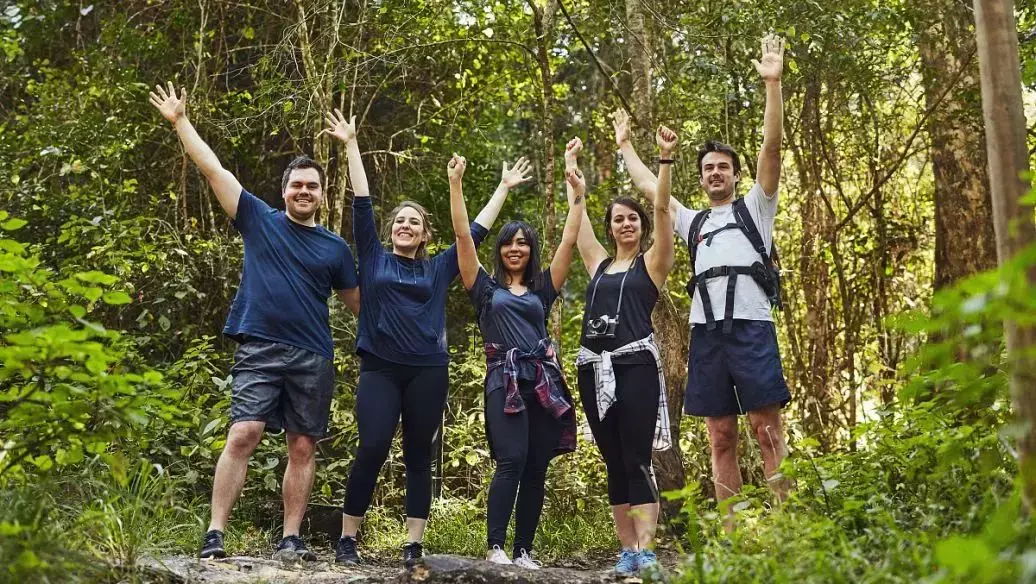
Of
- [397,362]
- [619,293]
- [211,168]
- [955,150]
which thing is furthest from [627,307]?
[955,150]

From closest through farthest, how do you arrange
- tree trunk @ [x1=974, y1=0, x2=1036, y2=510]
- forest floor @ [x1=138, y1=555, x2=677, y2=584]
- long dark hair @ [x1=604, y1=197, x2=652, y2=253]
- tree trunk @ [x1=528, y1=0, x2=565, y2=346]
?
tree trunk @ [x1=974, y1=0, x2=1036, y2=510] → forest floor @ [x1=138, y1=555, x2=677, y2=584] → long dark hair @ [x1=604, y1=197, x2=652, y2=253] → tree trunk @ [x1=528, y1=0, x2=565, y2=346]

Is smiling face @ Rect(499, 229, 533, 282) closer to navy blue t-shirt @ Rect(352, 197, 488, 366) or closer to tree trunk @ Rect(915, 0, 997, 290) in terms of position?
navy blue t-shirt @ Rect(352, 197, 488, 366)

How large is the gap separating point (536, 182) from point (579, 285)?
117 centimetres

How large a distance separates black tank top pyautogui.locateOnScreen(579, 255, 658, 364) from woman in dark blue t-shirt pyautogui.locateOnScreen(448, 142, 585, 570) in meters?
0.25

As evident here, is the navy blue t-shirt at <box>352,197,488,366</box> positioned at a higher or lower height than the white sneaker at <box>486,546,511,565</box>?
higher

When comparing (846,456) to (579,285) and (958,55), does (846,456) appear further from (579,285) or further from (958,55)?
(579,285)

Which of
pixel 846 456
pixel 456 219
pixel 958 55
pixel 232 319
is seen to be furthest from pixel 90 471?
pixel 958 55

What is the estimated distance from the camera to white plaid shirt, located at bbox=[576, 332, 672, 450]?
475 cm

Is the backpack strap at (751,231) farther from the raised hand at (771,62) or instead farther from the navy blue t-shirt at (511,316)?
the navy blue t-shirt at (511,316)

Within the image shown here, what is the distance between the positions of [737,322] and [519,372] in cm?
107

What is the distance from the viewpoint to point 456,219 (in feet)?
16.5

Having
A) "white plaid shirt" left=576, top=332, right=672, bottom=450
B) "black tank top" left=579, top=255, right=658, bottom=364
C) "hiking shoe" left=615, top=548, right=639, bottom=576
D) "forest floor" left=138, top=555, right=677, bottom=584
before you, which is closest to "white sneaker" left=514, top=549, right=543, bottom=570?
"forest floor" left=138, top=555, right=677, bottom=584

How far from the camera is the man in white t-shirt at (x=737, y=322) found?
183 inches

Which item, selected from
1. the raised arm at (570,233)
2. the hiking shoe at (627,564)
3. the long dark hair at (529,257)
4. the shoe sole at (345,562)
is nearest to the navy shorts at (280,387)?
the shoe sole at (345,562)
